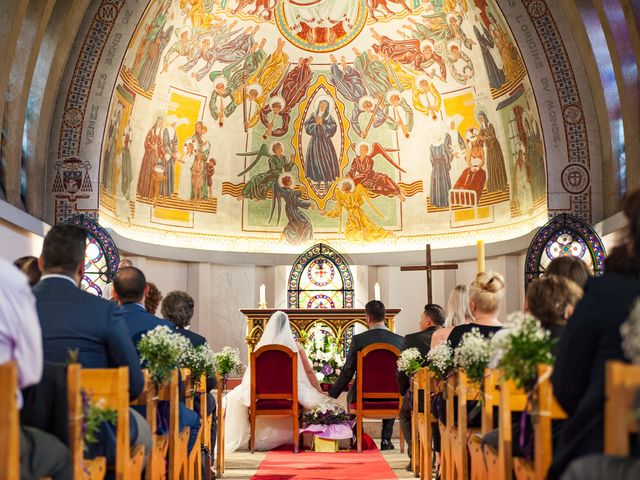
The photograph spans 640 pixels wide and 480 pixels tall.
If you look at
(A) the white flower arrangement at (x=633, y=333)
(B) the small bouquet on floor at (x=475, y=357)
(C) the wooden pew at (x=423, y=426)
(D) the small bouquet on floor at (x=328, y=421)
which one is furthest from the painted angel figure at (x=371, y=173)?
(A) the white flower arrangement at (x=633, y=333)

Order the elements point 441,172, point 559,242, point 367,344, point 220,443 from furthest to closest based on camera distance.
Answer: point 441,172
point 559,242
point 367,344
point 220,443

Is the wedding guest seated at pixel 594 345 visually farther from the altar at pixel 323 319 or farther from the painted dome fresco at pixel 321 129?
the painted dome fresco at pixel 321 129

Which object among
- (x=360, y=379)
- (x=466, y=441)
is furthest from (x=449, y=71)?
(x=466, y=441)

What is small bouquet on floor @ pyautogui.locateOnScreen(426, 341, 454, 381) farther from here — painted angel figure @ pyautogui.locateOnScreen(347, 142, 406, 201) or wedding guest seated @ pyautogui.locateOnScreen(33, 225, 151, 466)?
painted angel figure @ pyautogui.locateOnScreen(347, 142, 406, 201)

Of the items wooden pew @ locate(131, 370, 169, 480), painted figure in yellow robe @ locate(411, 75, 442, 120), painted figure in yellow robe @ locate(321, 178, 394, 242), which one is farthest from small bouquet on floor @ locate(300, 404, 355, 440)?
painted figure in yellow robe @ locate(411, 75, 442, 120)

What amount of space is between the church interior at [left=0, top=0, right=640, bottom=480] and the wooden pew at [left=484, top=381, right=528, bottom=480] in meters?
0.02

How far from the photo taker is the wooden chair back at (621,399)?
286 centimetres

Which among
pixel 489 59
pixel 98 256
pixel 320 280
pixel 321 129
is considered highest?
pixel 489 59

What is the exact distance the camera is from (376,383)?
12.0m

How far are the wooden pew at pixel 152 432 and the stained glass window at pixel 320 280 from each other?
555 inches

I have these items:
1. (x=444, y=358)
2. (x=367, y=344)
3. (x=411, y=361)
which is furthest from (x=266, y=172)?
(x=444, y=358)

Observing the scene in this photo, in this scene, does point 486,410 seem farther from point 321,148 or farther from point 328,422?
point 321,148

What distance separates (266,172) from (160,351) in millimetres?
14973

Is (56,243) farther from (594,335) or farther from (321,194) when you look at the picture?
(321,194)
